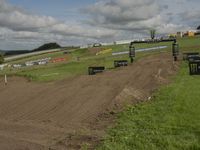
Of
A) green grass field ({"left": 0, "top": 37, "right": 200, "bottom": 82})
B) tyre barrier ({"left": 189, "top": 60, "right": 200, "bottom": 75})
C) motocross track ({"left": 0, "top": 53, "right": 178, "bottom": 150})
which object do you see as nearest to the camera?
motocross track ({"left": 0, "top": 53, "right": 178, "bottom": 150})

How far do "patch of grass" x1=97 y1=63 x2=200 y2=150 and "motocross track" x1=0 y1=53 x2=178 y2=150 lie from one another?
0.75m

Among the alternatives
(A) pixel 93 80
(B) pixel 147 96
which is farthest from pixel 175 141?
(A) pixel 93 80

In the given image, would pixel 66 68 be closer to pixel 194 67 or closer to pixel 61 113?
pixel 194 67

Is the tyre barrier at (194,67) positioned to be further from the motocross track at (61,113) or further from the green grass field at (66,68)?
the green grass field at (66,68)

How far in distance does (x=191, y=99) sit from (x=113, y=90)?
4.36m

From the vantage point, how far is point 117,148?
1052 centimetres

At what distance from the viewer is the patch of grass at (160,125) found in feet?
35.0

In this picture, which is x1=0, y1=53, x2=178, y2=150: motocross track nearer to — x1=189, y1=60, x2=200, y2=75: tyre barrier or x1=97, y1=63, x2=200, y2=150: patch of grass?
x1=97, y1=63, x2=200, y2=150: patch of grass

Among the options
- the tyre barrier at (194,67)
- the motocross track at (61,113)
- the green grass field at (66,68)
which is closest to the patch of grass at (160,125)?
A: the motocross track at (61,113)

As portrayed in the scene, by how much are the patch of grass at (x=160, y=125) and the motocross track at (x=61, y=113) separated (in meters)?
0.75

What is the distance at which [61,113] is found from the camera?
16391 mm

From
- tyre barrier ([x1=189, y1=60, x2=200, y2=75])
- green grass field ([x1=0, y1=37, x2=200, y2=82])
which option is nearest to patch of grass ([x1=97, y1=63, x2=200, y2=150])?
tyre barrier ([x1=189, y1=60, x2=200, y2=75])

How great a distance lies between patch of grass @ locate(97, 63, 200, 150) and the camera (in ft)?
35.0

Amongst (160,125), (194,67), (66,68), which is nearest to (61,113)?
(160,125)
